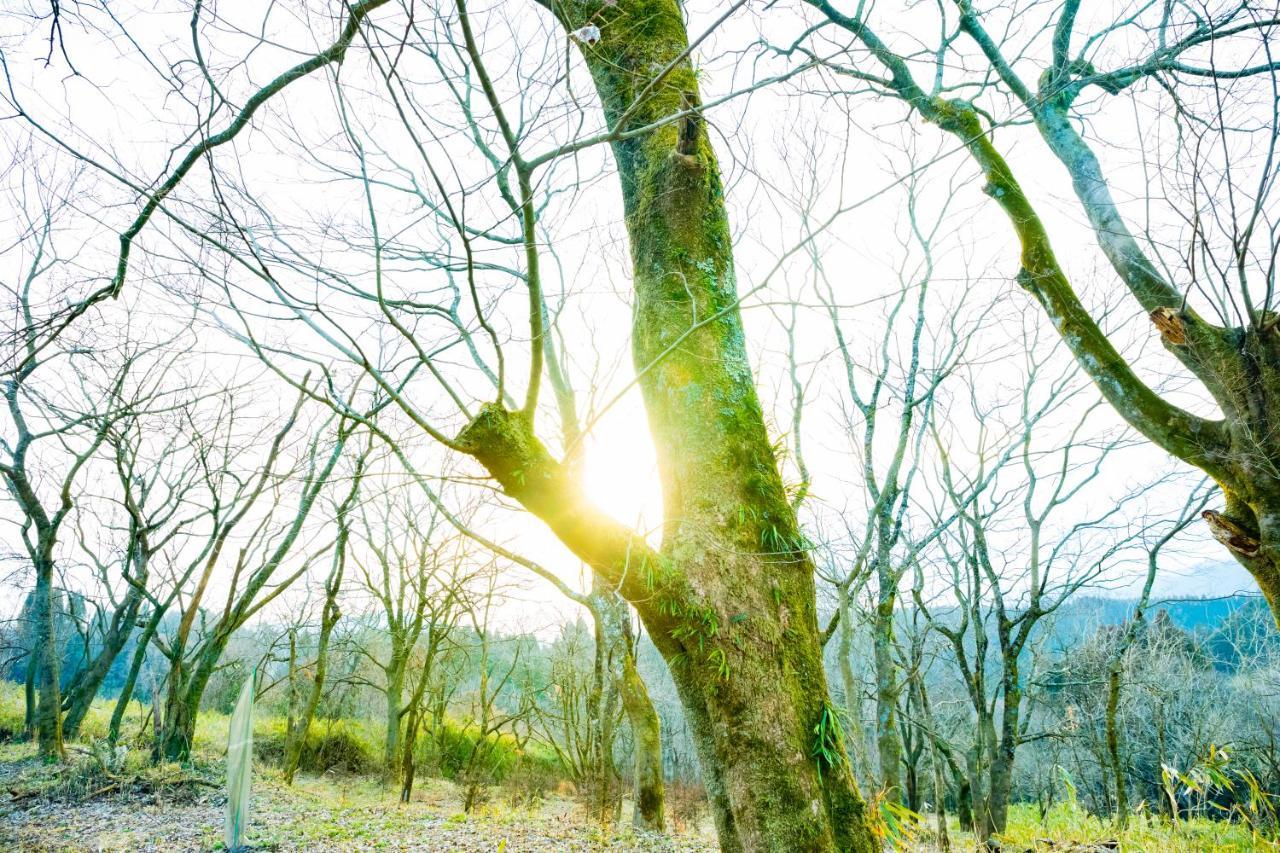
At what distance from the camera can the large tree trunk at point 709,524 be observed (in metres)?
1.92

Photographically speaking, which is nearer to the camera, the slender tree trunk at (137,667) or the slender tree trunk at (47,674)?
the slender tree trunk at (47,674)

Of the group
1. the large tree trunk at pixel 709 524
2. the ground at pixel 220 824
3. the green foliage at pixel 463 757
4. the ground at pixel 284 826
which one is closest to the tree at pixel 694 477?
the large tree trunk at pixel 709 524

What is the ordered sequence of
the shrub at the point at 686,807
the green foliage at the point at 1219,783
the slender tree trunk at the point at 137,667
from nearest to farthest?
the green foliage at the point at 1219,783 → the slender tree trunk at the point at 137,667 → the shrub at the point at 686,807

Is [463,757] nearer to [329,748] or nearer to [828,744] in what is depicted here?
[329,748]

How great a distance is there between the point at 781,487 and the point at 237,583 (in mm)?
9136

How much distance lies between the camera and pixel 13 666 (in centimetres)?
1741

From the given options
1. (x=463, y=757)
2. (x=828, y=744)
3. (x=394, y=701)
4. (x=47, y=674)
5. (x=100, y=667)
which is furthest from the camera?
(x=463, y=757)

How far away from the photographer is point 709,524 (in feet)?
7.15

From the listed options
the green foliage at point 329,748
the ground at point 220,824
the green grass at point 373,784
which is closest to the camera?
the green grass at point 373,784

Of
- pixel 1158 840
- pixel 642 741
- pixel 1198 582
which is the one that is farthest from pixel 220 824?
pixel 1198 582

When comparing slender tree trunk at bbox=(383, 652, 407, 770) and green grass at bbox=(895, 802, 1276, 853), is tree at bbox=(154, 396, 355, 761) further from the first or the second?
green grass at bbox=(895, 802, 1276, 853)

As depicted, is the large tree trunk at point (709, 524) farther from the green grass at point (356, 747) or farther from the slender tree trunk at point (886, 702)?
the green grass at point (356, 747)

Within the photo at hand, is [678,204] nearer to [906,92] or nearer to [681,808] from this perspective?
[906,92]

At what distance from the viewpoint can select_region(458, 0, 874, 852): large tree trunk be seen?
1916 mm
